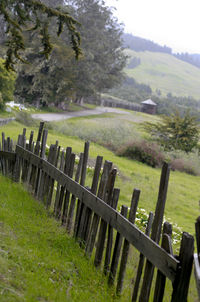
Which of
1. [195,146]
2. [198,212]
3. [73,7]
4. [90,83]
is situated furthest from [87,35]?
[198,212]

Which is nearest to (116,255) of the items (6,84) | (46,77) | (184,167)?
(184,167)

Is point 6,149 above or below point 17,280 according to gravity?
above

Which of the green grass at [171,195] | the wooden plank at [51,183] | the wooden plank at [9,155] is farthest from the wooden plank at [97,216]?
the green grass at [171,195]

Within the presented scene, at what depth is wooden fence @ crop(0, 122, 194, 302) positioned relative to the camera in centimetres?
313

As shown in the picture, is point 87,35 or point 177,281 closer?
point 177,281

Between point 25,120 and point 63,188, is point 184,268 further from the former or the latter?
point 25,120

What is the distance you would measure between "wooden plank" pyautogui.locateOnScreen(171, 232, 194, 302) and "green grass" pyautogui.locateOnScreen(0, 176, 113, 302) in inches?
37.4

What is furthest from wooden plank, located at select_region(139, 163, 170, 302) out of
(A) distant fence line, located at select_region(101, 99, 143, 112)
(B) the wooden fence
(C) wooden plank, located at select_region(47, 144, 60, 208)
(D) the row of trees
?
(A) distant fence line, located at select_region(101, 99, 143, 112)

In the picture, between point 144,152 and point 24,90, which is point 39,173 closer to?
point 144,152

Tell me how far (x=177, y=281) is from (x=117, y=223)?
1.13m

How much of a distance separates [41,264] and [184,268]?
1.75 metres

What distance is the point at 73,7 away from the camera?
4544 cm

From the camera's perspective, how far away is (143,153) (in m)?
20.4

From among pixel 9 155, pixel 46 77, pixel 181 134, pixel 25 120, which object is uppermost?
pixel 46 77
